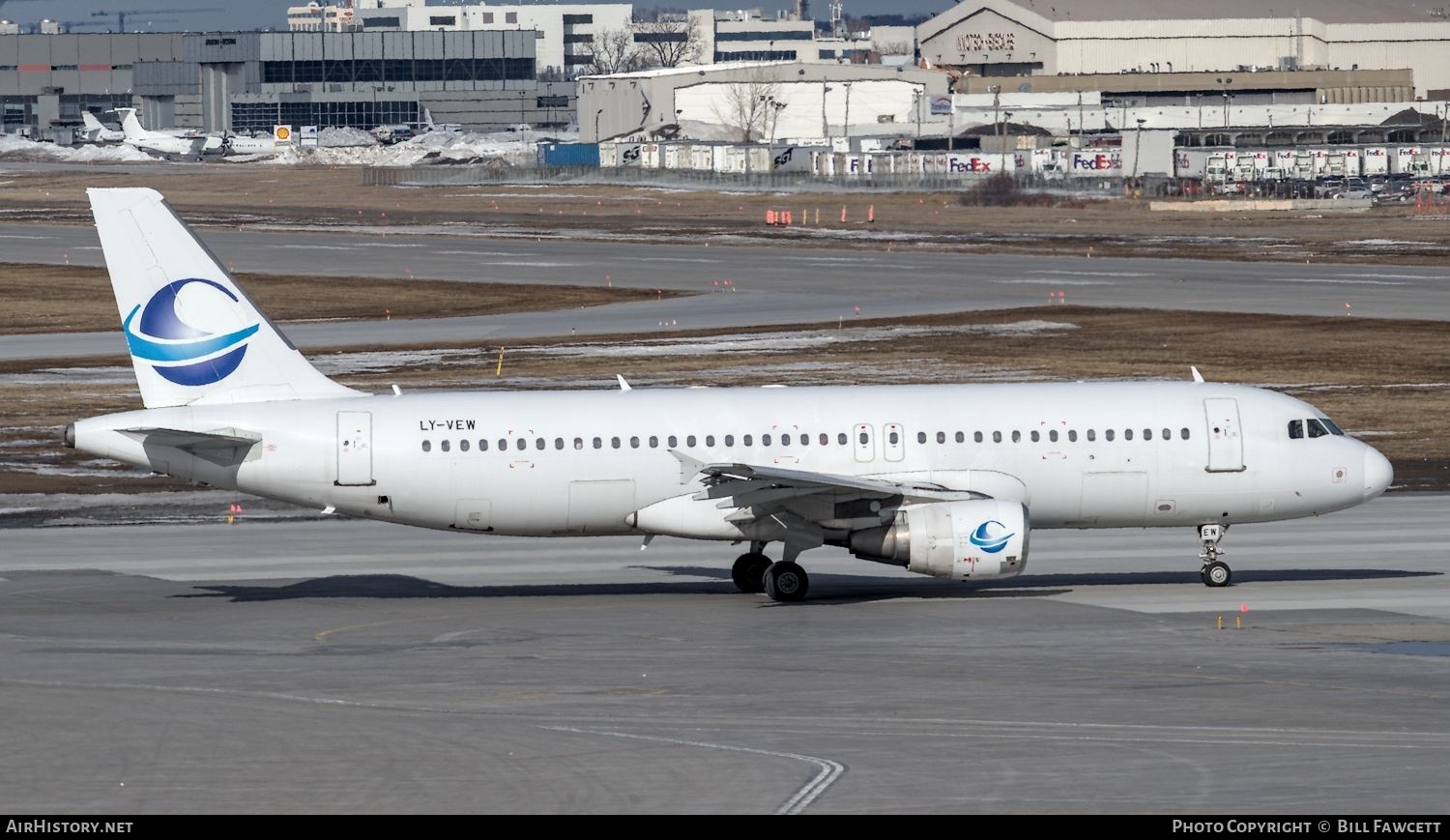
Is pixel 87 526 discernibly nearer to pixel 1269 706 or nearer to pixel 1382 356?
pixel 1269 706

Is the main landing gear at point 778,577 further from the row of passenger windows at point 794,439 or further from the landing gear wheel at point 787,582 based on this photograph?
the row of passenger windows at point 794,439

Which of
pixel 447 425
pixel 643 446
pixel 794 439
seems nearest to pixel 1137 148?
pixel 794 439

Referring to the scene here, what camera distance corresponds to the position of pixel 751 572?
37.4m

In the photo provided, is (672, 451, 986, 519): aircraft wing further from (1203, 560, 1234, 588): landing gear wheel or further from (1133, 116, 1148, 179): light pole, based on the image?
(1133, 116, 1148, 179): light pole

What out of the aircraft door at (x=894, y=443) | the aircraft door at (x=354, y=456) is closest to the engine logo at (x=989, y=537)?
the aircraft door at (x=894, y=443)

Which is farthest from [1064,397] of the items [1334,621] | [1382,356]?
[1382,356]

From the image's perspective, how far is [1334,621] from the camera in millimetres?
33531

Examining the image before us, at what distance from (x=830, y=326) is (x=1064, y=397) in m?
44.4

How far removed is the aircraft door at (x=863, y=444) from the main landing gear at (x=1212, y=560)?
661cm

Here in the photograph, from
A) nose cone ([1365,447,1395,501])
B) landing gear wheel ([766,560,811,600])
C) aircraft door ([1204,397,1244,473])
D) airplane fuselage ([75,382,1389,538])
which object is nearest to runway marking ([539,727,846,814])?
landing gear wheel ([766,560,811,600])

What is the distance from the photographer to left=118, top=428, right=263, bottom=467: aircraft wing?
1388 inches

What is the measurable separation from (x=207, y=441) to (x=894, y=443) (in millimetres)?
12467

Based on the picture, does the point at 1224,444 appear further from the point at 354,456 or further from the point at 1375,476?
the point at 354,456

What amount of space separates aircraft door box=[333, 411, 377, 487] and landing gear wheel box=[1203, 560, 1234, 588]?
15.7 meters
